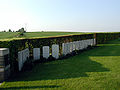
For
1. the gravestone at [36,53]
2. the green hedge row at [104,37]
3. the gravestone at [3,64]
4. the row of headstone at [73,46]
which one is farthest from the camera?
the green hedge row at [104,37]

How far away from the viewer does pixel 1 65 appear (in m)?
4.65

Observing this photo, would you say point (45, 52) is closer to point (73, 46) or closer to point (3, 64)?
point (73, 46)

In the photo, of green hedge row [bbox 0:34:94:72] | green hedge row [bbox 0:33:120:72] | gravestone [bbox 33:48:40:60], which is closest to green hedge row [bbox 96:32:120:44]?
green hedge row [bbox 0:33:120:72]

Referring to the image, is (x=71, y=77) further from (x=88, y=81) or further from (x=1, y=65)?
(x=1, y=65)

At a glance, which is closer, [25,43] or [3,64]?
[3,64]

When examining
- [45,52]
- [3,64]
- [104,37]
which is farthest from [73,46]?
[104,37]

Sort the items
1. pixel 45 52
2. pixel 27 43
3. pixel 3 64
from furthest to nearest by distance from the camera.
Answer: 1. pixel 45 52
2. pixel 27 43
3. pixel 3 64

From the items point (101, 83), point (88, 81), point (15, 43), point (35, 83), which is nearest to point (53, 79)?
point (35, 83)

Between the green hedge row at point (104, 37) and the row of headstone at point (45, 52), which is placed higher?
the green hedge row at point (104, 37)

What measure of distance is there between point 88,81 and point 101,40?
15.1 m

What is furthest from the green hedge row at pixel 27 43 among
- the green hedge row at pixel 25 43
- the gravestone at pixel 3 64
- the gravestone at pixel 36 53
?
the gravestone at pixel 3 64

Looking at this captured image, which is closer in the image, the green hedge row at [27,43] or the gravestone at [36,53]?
the green hedge row at [27,43]

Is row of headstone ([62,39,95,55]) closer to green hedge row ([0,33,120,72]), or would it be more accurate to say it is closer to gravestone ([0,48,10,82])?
green hedge row ([0,33,120,72])

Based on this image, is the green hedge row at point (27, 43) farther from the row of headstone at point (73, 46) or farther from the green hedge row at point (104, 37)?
the green hedge row at point (104, 37)
